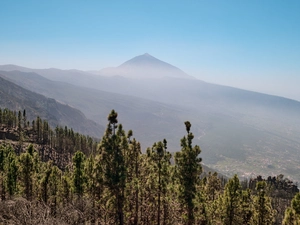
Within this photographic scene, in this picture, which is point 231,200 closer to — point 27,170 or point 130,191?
point 130,191

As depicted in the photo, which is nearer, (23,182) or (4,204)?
(4,204)

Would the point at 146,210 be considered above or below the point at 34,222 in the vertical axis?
below

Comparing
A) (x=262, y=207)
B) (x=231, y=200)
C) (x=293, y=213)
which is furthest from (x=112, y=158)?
(x=293, y=213)

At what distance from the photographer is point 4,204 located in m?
18.5

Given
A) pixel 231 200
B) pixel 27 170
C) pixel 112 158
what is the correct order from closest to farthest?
pixel 112 158
pixel 231 200
pixel 27 170

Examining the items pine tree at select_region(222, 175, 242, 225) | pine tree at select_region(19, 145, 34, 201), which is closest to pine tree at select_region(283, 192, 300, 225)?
pine tree at select_region(222, 175, 242, 225)

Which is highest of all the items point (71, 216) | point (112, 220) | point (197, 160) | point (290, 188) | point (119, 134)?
point (119, 134)

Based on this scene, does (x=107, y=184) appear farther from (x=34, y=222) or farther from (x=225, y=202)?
(x=225, y=202)

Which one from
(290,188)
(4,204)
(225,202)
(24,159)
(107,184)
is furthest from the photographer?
(290,188)

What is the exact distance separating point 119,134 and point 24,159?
70.4 ft

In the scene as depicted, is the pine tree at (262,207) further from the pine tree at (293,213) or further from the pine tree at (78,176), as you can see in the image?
the pine tree at (78,176)

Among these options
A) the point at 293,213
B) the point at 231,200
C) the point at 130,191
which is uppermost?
the point at 231,200

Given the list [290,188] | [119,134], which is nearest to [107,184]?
[119,134]

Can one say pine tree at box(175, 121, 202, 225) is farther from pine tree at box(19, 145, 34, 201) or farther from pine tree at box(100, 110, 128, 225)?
pine tree at box(19, 145, 34, 201)
